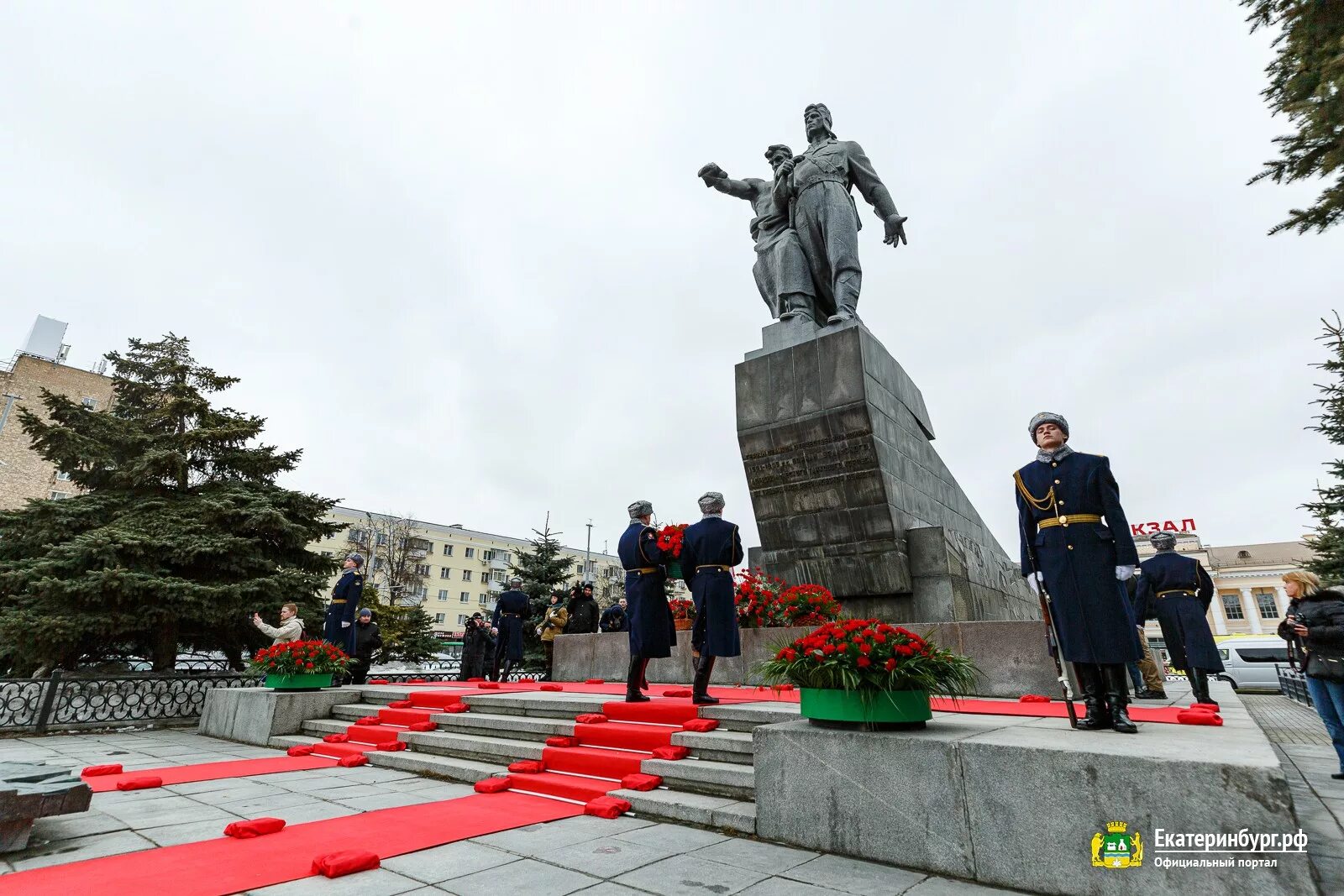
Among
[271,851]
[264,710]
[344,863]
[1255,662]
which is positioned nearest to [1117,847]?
[344,863]

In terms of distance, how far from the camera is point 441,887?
3.18 meters

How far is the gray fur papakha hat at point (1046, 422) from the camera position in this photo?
4.52 metres

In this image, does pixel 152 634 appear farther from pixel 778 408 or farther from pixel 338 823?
pixel 778 408

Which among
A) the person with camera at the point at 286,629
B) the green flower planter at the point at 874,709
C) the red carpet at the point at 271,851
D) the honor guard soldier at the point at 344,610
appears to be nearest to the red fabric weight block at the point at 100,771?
the red carpet at the point at 271,851

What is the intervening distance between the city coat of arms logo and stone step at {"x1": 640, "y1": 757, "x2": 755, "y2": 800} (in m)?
2.02

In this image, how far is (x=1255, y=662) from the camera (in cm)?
2170

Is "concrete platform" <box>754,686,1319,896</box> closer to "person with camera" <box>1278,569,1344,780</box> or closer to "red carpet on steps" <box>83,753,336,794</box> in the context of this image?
"person with camera" <box>1278,569,1344,780</box>

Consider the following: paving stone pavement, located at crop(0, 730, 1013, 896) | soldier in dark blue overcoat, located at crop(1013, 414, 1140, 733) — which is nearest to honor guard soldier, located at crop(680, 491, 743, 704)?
paving stone pavement, located at crop(0, 730, 1013, 896)

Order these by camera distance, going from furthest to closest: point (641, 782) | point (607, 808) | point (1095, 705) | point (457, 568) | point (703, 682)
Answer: point (457, 568) < point (703, 682) < point (641, 782) < point (607, 808) < point (1095, 705)

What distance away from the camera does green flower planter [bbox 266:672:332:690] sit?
926 centimetres

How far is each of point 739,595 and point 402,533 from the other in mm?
41794

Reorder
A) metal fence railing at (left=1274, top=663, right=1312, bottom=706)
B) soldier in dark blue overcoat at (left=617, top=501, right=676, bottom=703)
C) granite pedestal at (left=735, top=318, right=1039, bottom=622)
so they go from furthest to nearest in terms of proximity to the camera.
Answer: metal fence railing at (left=1274, top=663, right=1312, bottom=706)
granite pedestal at (left=735, top=318, right=1039, bottom=622)
soldier in dark blue overcoat at (left=617, top=501, right=676, bottom=703)

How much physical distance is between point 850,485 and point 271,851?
301 inches

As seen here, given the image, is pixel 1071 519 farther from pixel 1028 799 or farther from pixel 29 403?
pixel 29 403
